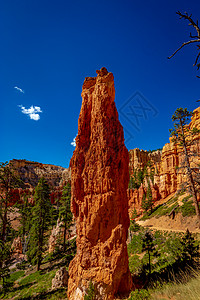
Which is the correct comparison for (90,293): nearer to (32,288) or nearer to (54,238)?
(32,288)

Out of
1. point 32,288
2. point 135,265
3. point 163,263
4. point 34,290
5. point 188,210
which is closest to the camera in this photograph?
point 163,263

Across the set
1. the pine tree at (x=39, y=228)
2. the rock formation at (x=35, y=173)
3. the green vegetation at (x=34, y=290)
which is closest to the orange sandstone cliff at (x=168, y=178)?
the pine tree at (x=39, y=228)

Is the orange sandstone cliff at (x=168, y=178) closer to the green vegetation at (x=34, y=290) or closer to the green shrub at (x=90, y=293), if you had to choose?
the green vegetation at (x=34, y=290)

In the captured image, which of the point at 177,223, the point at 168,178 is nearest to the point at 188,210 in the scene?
the point at 177,223

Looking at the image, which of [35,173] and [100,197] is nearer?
[100,197]

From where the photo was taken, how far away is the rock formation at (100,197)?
29.2 feet

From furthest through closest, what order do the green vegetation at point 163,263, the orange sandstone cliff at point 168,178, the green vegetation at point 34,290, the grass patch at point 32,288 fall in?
1. the orange sandstone cliff at point 168,178
2. the grass patch at point 32,288
3. the green vegetation at point 34,290
4. the green vegetation at point 163,263

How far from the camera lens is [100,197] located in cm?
973

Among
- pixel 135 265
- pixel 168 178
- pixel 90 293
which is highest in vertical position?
pixel 168 178

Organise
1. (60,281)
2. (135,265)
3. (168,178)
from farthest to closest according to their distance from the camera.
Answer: (168,178), (135,265), (60,281)

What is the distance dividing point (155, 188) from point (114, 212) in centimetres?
4152

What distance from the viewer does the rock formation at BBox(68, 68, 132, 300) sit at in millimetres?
8914

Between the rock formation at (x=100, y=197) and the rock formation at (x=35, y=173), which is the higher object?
the rock formation at (x=35, y=173)

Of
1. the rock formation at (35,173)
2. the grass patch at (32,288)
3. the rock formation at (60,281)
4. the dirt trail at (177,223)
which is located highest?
the rock formation at (35,173)
